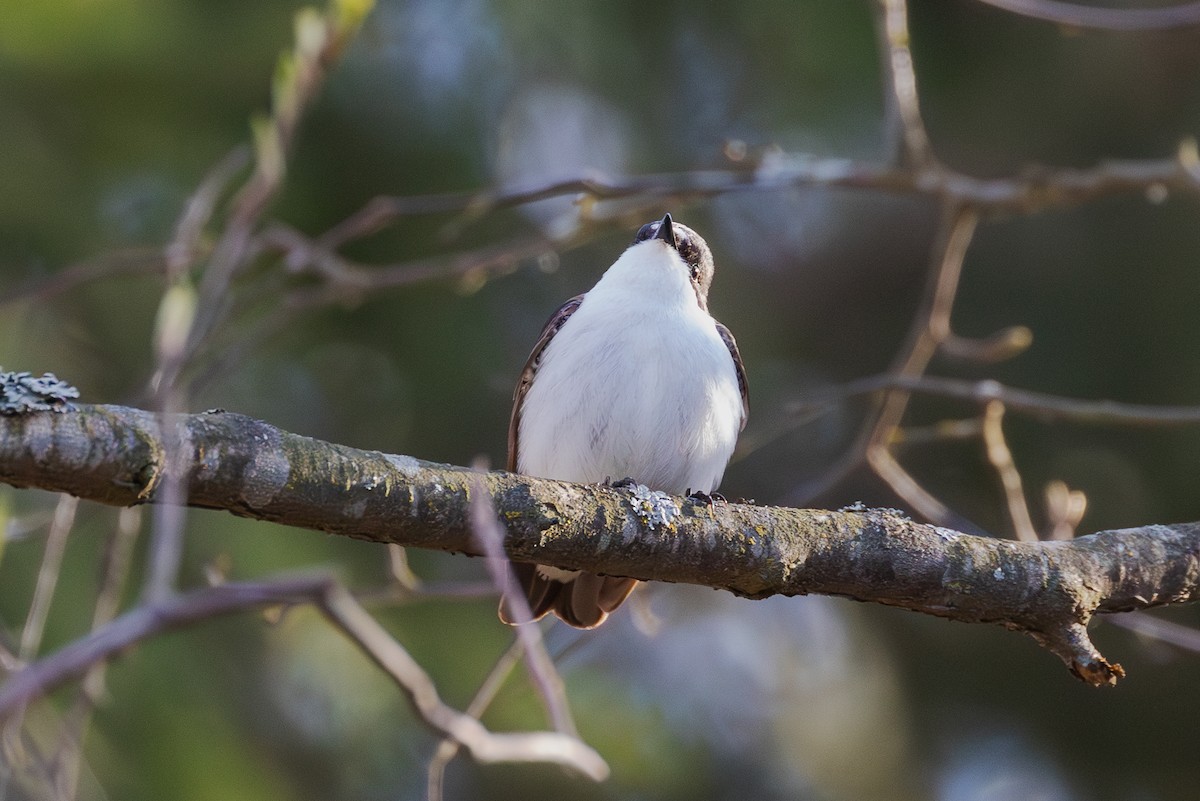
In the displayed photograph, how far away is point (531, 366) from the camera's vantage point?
5.10 m

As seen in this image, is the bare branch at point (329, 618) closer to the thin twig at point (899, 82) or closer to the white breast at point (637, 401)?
the white breast at point (637, 401)

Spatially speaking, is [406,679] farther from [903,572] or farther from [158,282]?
[158,282]

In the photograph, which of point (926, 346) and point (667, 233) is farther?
point (667, 233)

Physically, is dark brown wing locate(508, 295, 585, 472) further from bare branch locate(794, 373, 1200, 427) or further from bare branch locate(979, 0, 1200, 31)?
bare branch locate(979, 0, 1200, 31)

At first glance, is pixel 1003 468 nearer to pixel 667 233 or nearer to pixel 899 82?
pixel 899 82

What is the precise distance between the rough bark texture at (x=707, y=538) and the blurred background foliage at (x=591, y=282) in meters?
1.71

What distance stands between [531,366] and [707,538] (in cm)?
203

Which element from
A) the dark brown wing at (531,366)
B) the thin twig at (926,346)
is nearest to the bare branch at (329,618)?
the thin twig at (926,346)

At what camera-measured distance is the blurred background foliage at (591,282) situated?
5254 millimetres

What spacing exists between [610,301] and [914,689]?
12.2ft

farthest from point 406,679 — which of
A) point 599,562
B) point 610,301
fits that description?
point 610,301

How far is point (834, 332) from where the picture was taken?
7816 millimetres

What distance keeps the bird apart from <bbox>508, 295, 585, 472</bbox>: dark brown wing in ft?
0.12

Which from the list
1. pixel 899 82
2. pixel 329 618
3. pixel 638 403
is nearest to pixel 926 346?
pixel 899 82
